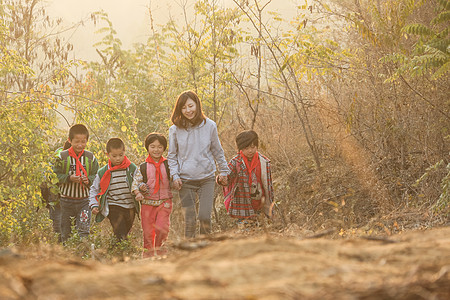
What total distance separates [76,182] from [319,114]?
4.75 metres

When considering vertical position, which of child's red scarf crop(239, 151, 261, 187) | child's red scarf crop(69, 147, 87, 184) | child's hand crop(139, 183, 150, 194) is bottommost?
child's hand crop(139, 183, 150, 194)

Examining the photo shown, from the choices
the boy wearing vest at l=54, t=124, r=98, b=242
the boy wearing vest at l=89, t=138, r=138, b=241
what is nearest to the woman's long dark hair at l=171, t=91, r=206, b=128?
the boy wearing vest at l=89, t=138, r=138, b=241

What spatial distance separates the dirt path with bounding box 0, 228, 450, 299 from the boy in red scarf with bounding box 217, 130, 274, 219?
4.41 metres

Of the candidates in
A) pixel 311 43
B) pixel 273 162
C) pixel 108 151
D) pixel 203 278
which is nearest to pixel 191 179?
pixel 108 151

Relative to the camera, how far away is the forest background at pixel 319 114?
20.3 feet

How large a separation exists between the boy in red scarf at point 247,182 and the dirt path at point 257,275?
4410mm

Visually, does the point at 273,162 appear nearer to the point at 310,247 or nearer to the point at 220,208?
the point at 220,208

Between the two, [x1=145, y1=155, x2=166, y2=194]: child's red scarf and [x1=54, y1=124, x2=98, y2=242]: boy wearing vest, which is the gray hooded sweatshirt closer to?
[x1=145, y1=155, x2=166, y2=194]: child's red scarf

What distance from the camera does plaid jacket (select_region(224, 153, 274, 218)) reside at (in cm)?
618

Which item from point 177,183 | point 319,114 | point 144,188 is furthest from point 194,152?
point 319,114

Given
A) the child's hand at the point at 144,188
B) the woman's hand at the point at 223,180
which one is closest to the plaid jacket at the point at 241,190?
the woman's hand at the point at 223,180

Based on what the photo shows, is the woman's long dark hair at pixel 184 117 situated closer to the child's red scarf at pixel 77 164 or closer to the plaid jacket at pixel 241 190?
the plaid jacket at pixel 241 190

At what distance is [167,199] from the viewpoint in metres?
6.01

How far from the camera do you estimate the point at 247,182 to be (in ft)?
20.4
